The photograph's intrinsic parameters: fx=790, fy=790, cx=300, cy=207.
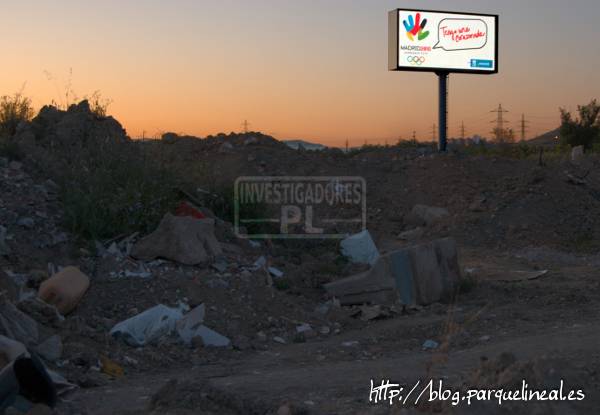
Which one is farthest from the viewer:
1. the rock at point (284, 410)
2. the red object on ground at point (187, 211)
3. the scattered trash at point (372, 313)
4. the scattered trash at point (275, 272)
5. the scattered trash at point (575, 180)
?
the scattered trash at point (575, 180)

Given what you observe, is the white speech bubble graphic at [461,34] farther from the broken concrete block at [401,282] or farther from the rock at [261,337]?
the rock at [261,337]

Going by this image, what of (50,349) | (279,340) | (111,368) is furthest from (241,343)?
(50,349)

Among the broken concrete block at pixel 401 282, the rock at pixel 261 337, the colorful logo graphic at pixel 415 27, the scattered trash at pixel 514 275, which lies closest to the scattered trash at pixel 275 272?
the broken concrete block at pixel 401 282

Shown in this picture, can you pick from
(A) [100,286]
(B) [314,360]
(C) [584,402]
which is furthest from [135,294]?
(C) [584,402]

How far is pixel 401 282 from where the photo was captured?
9.25 m

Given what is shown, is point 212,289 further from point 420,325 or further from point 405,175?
point 405,175

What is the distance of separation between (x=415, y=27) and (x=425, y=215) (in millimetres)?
7206

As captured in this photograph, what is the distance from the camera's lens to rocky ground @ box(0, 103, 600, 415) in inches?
193

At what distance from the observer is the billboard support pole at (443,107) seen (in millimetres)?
21986

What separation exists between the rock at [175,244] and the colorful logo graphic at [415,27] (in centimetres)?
1388

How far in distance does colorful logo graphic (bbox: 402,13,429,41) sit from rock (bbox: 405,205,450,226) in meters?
6.61

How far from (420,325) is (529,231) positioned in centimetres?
788

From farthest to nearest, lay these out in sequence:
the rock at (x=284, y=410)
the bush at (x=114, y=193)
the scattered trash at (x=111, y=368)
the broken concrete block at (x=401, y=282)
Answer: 1. the bush at (x=114, y=193)
2. the broken concrete block at (x=401, y=282)
3. the scattered trash at (x=111, y=368)
4. the rock at (x=284, y=410)

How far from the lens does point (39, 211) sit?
31.7 feet
